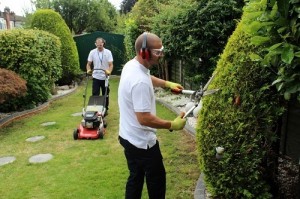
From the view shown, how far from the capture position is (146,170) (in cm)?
302

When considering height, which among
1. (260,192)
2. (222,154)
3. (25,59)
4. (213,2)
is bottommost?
(260,192)

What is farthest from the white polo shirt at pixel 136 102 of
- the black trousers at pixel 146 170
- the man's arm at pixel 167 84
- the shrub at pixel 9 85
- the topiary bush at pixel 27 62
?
the topiary bush at pixel 27 62

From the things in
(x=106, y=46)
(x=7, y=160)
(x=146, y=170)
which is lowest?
(x=7, y=160)

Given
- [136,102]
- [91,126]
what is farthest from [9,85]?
[136,102]

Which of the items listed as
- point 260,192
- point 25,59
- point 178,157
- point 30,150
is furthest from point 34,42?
point 260,192

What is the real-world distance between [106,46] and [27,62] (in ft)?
27.7

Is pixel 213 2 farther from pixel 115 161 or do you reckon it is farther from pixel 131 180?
pixel 131 180

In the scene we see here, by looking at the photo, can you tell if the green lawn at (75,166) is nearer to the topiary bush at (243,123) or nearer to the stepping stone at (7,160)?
the stepping stone at (7,160)

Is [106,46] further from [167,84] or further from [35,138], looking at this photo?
[167,84]

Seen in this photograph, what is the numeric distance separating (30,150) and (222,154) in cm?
377

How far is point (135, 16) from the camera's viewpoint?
13.0 m

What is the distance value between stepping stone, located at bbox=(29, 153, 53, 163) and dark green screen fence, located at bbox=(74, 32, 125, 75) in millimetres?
11274

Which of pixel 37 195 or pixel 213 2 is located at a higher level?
pixel 213 2

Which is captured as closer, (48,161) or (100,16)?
(48,161)
